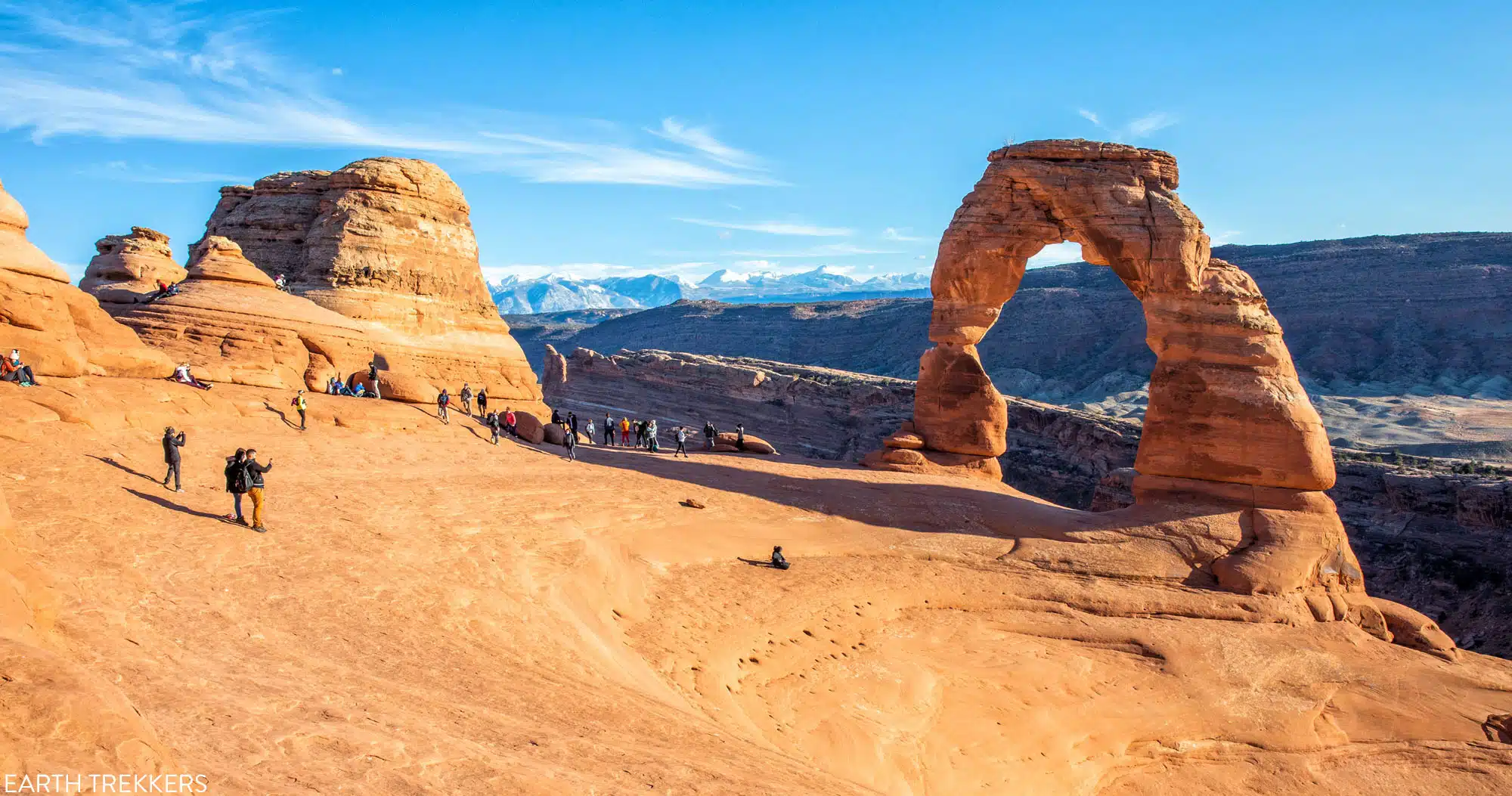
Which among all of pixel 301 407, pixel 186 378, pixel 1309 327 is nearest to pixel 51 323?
pixel 186 378

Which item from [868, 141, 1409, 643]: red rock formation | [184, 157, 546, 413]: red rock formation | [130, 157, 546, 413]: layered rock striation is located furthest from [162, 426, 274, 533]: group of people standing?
[868, 141, 1409, 643]: red rock formation

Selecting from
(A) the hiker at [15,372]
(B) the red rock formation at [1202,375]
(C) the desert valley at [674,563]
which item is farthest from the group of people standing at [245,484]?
(B) the red rock formation at [1202,375]

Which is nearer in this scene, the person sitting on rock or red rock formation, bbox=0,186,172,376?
red rock formation, bbox=0,186,172,376

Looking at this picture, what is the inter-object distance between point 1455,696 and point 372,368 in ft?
73.1

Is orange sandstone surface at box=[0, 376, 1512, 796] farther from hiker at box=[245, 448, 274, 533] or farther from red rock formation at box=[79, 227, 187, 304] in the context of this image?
red rock formation at box=[79, 227, 187, 304]

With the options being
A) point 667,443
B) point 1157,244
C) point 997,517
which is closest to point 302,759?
point 997,517

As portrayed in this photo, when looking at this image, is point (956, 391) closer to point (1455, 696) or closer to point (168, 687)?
point (1455, 696)

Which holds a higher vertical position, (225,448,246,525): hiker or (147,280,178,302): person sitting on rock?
(147,280,178,302): person sitting on rock

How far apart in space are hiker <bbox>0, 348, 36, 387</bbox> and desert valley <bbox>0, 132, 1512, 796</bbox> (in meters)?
0.23

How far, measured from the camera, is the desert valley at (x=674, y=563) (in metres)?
7.38

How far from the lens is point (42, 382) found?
15094mm

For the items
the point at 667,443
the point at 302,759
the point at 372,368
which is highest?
the point at 372,368

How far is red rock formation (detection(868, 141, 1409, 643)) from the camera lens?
1852 centimetres

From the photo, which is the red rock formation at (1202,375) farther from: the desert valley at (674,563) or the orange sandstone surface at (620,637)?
the orange sandstone surface at (620,637)
